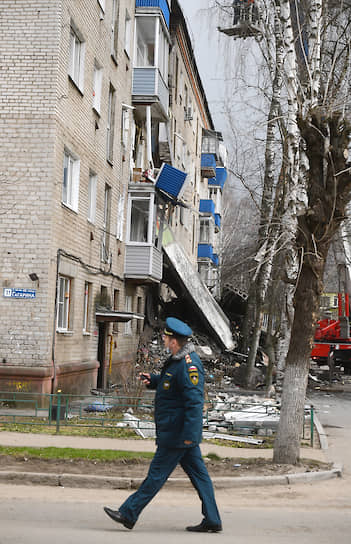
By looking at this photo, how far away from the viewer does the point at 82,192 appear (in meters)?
18.6

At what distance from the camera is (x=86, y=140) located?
18812 millimetres

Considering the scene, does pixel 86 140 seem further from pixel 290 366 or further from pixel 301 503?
pixel 301 503

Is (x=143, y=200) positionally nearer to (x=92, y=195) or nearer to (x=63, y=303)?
(x=92, y=195)

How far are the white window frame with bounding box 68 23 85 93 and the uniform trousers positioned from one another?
526 inches

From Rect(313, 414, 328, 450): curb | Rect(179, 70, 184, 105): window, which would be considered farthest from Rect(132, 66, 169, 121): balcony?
Rect(313, 414, 328, 450): curb

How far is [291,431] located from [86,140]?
447 inches

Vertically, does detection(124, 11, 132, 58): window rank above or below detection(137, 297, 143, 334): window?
above

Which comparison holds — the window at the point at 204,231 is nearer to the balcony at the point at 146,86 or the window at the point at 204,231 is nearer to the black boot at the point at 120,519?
the balcony at the point at 146,86

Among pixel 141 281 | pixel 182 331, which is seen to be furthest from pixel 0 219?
pixel 182 331

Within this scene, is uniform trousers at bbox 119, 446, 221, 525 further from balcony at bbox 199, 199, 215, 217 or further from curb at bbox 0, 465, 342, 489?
balcony at bbox 199, 199, 215, 217

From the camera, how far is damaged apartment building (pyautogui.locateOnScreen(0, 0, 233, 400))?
51.5 feet

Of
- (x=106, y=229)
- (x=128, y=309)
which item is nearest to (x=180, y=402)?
(x=106, y=229)

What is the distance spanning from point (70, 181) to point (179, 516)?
12.4 m

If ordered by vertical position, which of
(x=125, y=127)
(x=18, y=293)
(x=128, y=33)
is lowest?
(x=18, y=293)
